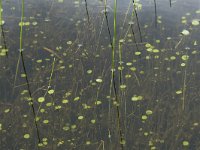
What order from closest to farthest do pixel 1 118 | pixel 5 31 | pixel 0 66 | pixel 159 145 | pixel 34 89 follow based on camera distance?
1. pixel 159 145
2. pixel 1 118
3. pixel 34 89
4. pixel 0 66
5. pixel 5 31

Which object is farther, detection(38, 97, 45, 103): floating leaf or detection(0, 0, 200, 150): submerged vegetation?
detection(38, 97, 45, 103): floating leaf

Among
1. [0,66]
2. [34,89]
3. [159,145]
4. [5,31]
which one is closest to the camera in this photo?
[159,145]

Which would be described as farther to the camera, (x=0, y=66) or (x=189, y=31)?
(x=189, y=31)

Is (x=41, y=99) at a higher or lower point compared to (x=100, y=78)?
lower

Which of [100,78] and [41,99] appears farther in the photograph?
[100,78]

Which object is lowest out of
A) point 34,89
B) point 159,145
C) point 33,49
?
point 159,145

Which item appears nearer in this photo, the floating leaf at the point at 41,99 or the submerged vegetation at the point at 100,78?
the submerged vegetation at the point at 100,78

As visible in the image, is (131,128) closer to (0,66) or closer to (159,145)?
(159,145)

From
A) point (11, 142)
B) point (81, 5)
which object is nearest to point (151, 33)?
point (81, 5)
